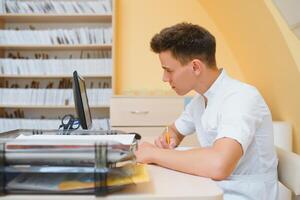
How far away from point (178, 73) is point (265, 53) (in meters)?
1.41

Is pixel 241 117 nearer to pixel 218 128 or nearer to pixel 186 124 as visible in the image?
pixel 218 128

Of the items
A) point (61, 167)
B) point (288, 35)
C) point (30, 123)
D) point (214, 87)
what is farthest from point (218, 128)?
point (30, 123)

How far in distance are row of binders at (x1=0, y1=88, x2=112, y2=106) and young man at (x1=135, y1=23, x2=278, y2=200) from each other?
1974 mm

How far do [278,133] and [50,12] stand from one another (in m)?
2.46

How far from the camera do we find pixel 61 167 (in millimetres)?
684

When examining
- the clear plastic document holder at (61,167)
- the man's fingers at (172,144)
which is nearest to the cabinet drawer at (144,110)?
the man's fingers at (172,144)

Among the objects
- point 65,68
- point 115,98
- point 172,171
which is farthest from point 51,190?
point 65,68

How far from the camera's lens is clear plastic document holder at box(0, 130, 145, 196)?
661 mm

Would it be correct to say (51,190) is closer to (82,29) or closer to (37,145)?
(37,145)

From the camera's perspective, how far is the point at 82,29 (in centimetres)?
337

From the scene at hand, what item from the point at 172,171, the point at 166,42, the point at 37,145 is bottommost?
the point at 172,171

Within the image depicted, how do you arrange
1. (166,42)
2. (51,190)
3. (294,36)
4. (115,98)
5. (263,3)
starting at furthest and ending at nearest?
(115,98) < (263,3) < (294,36) < (166,42) < (51,190)

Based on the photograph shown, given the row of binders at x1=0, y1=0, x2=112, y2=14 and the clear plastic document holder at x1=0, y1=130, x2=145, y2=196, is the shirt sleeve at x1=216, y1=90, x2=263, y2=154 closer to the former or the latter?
the clear plastic document holder at x1=0, y1=130, x2=145, y2=196

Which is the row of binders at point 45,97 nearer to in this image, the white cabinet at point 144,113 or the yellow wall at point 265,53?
the white cabinet at point 144,113
